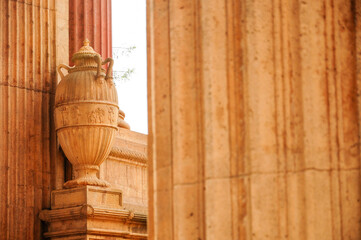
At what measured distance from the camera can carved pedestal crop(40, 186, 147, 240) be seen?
34.9 ft

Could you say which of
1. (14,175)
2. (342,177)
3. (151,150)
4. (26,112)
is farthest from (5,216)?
(342,177)

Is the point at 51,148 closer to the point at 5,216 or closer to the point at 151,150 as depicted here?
the point at 5,216

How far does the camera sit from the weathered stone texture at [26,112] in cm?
1106

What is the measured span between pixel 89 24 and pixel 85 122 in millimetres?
3553

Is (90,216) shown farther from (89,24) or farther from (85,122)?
(89,24)

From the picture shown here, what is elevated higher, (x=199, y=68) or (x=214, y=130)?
(x=199, y=68)

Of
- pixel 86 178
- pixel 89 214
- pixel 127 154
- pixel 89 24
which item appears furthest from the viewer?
pixel 89 24

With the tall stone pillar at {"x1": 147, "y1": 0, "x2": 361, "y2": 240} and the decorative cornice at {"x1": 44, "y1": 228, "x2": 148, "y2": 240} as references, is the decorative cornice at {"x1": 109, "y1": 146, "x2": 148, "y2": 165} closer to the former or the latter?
the decorative cornice at {"x1": 44, "y1": 228, "x2": 148, "y2": 240}

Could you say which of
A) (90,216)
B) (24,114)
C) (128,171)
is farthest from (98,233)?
(24,114)

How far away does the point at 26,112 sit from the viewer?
37.6 feet

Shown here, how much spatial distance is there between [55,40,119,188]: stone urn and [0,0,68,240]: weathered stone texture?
1.25 feet

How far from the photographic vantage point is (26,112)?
1147 centimetres

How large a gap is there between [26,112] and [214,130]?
7.56 m

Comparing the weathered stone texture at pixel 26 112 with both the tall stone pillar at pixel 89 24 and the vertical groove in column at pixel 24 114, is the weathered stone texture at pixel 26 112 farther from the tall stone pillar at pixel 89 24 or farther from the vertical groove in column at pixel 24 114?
the tall stone pillar at pixel 89 24
